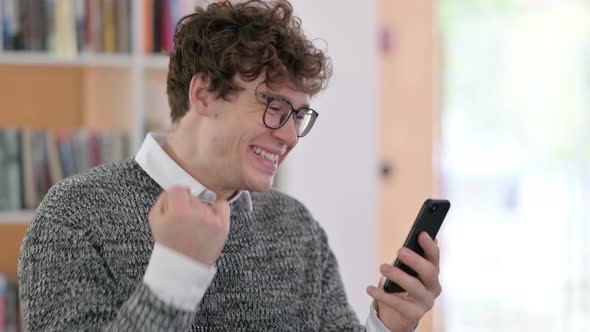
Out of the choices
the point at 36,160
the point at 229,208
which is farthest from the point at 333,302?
the point at 36,160

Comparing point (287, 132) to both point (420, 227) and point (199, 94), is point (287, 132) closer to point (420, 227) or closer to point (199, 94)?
point (199, 94)

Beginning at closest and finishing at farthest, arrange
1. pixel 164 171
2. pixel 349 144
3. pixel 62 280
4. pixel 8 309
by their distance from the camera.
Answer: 1. pixel 62 280
2. pixel 164 171
3. pixel 8 309
4. pixel 349 144

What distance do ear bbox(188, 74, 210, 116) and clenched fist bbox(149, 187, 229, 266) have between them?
0.37m

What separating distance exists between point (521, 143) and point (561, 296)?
911 millimetres

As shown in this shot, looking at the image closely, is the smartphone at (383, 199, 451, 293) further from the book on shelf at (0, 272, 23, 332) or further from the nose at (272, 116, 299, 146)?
the book on shelf at (0, 272, 23, 332)

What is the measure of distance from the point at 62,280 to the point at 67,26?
66.5 inches

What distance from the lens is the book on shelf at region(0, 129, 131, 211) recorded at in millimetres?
2713

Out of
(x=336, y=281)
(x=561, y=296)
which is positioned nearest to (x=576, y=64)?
(x=561, y=296)

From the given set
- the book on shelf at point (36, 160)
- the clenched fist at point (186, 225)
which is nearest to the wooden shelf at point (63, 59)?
the book on shelf at point (36, 160)

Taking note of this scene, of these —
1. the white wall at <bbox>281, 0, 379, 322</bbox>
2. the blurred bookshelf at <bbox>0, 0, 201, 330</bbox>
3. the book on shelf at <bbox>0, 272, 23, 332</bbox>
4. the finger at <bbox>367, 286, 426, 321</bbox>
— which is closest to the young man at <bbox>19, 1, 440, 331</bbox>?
the finger at <bbox>367, 286, 426, 321</bbox>

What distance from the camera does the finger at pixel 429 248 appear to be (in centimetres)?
143

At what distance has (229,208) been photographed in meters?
1.26

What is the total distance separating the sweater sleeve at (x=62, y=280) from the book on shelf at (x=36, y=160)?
57.2 inches

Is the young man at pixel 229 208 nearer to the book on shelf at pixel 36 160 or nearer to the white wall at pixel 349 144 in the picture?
the book on shelf at pixel 36 160
